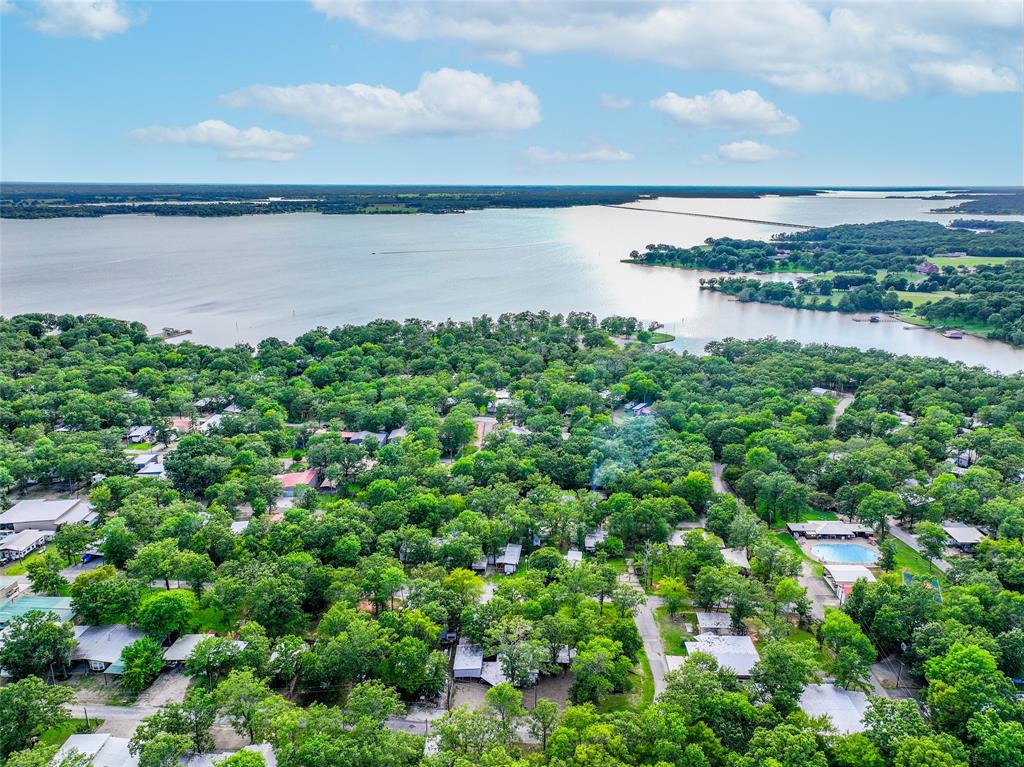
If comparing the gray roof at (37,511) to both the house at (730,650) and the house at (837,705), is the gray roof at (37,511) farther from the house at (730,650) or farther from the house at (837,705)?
the house at (837,705)

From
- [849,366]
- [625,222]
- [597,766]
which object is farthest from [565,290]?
[625,222]

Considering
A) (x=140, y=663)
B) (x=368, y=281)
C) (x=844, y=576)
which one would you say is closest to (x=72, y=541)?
(x=140, y=663)

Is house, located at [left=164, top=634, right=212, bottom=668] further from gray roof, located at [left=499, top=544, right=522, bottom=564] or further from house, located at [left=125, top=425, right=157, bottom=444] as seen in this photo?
house, located at [left=125, top=425, right=157, bottom=444]

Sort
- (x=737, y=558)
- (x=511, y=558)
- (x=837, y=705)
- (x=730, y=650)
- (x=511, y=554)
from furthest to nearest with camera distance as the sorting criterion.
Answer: (x=511, y=554) → (x=511, y=558) → (x=737, y=558) → (x=730, y=650) → (x=837, y=705)

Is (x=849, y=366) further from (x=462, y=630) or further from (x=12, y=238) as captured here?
(x=12, y=238)

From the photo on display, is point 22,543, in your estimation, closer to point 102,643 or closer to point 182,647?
point 102,643
